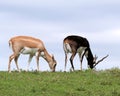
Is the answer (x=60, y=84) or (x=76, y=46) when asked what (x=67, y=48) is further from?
(x=60, y=84)

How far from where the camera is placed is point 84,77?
64.8ft

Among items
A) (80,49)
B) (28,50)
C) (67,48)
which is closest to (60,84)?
(28,50)

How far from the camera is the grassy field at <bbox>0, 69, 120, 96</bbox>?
52.1 feet

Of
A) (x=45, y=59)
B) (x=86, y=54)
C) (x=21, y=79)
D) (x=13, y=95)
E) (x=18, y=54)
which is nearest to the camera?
(x=13, y=95)

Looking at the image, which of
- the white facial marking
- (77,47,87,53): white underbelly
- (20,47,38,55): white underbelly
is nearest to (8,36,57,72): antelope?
(20,47,38,55): white underbelly

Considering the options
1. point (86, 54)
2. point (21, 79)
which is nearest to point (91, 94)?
point (21, 79)

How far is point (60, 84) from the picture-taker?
1733cm

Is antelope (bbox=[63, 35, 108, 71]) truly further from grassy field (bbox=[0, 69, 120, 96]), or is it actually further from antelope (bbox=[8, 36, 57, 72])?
grassy field (bbox=[0, 69, 120, 96])

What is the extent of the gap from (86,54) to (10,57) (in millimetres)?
5478

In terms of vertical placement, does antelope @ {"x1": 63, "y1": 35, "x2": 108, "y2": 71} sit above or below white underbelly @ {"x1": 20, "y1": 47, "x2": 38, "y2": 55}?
above

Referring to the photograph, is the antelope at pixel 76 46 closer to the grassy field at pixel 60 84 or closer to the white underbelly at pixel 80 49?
the white underbelly at pixel 80 49

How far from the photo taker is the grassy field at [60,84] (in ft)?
52.1

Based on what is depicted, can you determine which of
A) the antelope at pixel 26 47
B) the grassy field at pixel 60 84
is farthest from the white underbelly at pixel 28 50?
the grassy field at pixel 60 84

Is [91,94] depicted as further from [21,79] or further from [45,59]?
[45,59]
